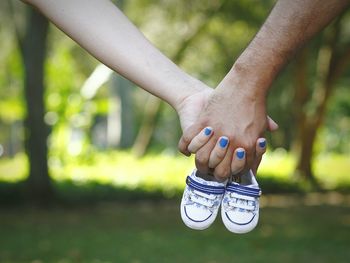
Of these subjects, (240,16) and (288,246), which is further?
(240,16)

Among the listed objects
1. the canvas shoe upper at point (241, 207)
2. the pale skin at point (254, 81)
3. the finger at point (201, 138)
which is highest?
the pale skin at point (254, 81)

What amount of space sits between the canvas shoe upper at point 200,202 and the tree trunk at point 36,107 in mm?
7420

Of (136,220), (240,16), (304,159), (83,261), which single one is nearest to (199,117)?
(83,261)

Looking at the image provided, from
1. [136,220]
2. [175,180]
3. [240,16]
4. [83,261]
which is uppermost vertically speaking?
[240,16]

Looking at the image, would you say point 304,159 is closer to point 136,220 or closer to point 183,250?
point 136,220

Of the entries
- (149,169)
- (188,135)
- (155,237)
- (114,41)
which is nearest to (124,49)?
(114,41)

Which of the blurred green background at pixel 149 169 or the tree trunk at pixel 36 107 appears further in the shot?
the tree trunk at pixel 36 107

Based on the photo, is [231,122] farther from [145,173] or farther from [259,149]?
[145,173]

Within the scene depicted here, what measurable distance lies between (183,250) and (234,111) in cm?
405

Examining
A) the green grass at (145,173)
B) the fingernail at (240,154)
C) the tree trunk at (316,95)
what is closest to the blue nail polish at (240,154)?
the fingernail at (240,154)

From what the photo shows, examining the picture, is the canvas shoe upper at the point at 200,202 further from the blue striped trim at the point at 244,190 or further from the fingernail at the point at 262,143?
the fingernail at the point at 262,143

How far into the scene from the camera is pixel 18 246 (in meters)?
6.17

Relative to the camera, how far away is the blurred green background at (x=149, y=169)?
20.7 feet

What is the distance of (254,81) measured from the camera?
6.94 feet
